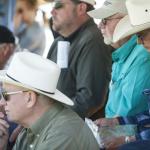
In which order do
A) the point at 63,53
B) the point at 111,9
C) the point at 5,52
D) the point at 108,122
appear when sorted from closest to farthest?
1. the point at 108,122
2. the point at 111,9
3. the point at 63,53
4. the point at 5,52

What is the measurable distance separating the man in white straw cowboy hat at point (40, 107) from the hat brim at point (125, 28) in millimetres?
549

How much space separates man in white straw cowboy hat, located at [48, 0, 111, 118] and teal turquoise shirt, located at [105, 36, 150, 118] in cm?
42

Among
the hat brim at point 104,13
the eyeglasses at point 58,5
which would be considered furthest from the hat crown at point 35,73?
the eyeglasses at point 58,5

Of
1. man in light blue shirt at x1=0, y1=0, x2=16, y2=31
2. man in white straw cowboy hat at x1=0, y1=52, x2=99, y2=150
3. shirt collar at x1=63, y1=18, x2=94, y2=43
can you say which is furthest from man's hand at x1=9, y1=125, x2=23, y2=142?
man in light blue shirt at x1=0, y1=0, x2=16, y2=31

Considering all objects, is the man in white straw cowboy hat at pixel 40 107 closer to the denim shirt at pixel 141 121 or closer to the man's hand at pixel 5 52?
the denim shirt at pixel 141 121

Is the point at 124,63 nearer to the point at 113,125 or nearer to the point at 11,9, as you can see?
the point at 113,125

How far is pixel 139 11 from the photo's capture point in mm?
2670

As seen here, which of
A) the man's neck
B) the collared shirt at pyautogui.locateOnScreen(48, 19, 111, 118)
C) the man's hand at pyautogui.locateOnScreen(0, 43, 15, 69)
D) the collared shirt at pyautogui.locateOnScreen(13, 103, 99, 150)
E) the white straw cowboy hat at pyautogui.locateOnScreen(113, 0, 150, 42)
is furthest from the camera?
the man's hand at pyautogui.locateOnScreen(0, 43, 15, 69)

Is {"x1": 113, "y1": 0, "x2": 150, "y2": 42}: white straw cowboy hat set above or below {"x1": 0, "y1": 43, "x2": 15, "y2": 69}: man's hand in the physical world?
above

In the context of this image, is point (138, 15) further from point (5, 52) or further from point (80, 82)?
point (5, 52)

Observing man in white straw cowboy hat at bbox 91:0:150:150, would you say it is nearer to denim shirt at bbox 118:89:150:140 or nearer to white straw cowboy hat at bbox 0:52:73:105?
denim shirt at bbox 118:89:150:140

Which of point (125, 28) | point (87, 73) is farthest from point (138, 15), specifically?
point (87, 73)

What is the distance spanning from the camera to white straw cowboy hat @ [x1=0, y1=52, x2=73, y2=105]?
2396 mm

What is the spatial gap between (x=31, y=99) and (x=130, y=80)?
0.76m
